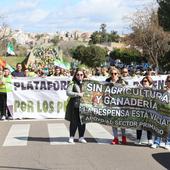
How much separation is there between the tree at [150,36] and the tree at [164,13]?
1057cm

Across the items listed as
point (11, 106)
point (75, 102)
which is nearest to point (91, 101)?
point (75, 102)

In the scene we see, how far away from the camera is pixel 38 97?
1895 cm

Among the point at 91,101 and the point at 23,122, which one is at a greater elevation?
the point at 91,101

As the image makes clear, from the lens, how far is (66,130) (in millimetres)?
14617

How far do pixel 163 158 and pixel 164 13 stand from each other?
158ft

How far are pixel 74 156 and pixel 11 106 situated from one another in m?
8.48

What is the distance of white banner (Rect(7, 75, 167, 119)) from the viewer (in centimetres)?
1866

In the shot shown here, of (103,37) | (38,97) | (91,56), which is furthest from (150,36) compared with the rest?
(103,37)

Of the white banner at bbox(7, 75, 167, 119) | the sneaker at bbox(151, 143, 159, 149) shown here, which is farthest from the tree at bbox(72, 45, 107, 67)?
the sneaker at bbox(151, 143, 159, 149)

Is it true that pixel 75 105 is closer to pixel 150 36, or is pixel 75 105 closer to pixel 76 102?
pixel 76 102

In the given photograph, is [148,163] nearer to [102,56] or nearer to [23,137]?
[23,137]

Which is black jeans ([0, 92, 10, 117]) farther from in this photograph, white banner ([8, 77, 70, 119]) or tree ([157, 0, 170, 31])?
tree ([157, 0, 170, 31])

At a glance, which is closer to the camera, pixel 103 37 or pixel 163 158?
pixel 163 158

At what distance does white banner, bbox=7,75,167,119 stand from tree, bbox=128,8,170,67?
5078cm
